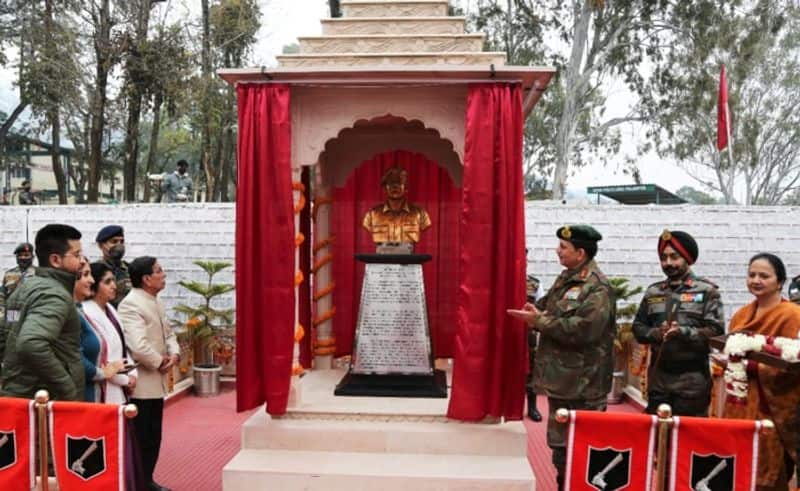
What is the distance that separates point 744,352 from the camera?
316 centimetres

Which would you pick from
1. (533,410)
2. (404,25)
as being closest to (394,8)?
(404,25)

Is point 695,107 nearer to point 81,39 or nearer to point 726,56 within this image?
point 726,56

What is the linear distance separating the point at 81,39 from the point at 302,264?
13.3 meters

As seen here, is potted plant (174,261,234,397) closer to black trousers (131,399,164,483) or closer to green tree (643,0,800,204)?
black trousers (131,399,164,483)

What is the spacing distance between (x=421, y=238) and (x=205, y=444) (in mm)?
2453

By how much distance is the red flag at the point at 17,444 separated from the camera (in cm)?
264

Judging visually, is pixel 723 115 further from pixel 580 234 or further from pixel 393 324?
pixel 580 234

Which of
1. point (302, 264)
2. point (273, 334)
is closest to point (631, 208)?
point (302, 264)

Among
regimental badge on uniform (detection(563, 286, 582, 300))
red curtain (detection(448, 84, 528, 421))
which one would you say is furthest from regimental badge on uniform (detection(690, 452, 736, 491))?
red curtain (detection(448, 84, 528, 421))

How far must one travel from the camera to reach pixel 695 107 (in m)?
21.5

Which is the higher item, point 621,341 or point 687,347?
point 687,347

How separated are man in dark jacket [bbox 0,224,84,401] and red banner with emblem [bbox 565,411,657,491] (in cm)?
225

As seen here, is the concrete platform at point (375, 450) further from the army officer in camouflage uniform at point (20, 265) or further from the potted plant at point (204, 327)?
the army officer in camouflage uniform at point (20, 265)

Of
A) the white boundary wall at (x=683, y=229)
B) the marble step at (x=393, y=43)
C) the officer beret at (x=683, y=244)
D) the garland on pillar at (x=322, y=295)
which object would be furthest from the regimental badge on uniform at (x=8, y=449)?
the white boundary wall at (x=683, y=229)
